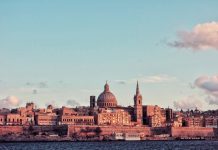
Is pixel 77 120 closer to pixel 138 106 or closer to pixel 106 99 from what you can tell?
pixel 138 106

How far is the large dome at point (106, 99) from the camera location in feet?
331

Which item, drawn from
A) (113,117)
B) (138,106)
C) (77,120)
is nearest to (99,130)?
(77,120)

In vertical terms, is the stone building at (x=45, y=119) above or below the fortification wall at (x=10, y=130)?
above

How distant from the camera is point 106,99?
101 metres

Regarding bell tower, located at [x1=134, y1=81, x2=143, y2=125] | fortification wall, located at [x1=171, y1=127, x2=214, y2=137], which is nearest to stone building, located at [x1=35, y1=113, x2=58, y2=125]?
bell tower, located at [x1=134, y1=81, x2=143, y2=125]

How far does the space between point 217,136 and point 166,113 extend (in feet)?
35.6

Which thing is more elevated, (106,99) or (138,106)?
(106,99)

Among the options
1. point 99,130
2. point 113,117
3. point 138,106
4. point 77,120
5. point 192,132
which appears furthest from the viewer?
point 138,106

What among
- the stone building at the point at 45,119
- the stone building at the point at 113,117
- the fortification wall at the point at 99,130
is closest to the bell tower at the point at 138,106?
the stone building at the point at 113,117

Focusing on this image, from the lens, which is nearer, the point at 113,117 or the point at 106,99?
the point at 113,117

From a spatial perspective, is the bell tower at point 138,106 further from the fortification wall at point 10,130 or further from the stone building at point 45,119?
the fortification wall at point 10,130

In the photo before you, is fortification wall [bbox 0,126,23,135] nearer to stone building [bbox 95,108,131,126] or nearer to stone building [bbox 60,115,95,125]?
stone building [bbox 60,115,95,125]

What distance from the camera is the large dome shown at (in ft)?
331

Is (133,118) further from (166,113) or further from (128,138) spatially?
(128,138)
